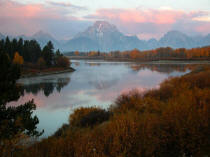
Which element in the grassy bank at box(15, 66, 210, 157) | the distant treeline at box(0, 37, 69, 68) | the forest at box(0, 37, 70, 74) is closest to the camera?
the grassy bank at box(15, 66, 210, 157)

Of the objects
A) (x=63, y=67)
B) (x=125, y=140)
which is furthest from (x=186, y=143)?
(x=63, y=67)

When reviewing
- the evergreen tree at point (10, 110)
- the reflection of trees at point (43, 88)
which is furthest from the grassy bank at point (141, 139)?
the reflection of trees at point (43, 88)

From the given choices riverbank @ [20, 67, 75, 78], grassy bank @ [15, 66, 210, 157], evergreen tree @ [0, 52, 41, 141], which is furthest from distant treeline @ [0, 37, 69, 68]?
grassy bank @ [15, 66, 210, 157]

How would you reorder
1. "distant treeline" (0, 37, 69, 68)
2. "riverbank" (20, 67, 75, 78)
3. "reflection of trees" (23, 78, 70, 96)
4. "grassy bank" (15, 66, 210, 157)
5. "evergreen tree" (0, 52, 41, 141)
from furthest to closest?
"distant treeline" (0, 37, 69, 68), "riverbank" (20, 67, 75, 78), "reflection of trees" (23, 78, 70, 96), "evergreen tree" (0, 52, 41, 141), "grassy bank" (15, 66, 210, 157)

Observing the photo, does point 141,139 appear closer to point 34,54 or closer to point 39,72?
point 39,72

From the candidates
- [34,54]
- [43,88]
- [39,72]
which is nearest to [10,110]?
[43,88]

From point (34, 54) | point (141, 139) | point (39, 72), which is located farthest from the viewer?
point (34, 54)

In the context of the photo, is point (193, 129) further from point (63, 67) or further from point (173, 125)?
point (63, 67)

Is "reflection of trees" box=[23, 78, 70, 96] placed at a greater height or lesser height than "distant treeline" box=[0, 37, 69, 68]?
lesser

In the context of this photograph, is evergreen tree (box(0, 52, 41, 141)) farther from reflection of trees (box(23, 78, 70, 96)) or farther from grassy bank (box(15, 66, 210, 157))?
reflection of trees (box(23, 78, 70, 96))

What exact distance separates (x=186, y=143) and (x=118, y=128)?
3142mm

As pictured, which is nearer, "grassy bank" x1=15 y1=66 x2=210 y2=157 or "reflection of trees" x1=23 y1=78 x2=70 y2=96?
"grassy bank" x1=15 y1=66 x2=210 y2=157

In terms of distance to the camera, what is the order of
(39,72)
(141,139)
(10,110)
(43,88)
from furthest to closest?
(39,72) → (43,88) → (10,110) → (141,139)

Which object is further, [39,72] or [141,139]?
[39,72]
